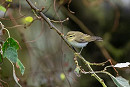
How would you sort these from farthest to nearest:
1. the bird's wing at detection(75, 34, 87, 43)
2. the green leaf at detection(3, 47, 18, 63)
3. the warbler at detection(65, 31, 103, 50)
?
1. the bird's wing at detection(75, 34, 87, 43)
2. the warbler at detection(65, 31, 103, 50)
3. the green leaf at detection(3, 47, 18, 63)

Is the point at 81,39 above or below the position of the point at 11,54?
below

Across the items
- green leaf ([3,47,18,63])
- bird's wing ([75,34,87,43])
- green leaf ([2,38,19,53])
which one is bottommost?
bird's wing ([75,34,87,43])

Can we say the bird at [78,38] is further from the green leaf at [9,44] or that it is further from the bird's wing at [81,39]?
the green leaf at [9,44]

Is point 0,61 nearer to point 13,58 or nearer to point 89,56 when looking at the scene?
point 13,58

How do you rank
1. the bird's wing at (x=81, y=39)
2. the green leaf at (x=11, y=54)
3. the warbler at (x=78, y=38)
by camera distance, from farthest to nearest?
the bird's wing at (x=81, y=39) → the warbler at (x=78, y=38) → the green leaf at (x=11, y=54)

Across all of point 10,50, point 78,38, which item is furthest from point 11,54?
point 78,38

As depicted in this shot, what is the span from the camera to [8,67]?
10.0ft

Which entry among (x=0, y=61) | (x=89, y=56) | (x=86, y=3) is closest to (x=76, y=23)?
(x=86, y=3)

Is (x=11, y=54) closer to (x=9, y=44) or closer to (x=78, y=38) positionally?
(x=9, y=44)

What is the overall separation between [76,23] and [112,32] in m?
0.43

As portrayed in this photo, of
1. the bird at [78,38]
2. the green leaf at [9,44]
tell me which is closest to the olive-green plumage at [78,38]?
the bird at [78,38]

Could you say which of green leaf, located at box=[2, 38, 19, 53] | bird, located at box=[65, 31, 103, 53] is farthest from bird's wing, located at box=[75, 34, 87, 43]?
green leaf, located at box=[2, 38, 19, 53]

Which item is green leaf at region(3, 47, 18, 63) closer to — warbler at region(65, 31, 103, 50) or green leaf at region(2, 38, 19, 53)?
green leaf at region(2, 38, 19, 53)

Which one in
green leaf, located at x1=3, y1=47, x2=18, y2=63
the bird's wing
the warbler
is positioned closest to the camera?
green leaf, located at x1=3, y1=47, x2=18, y2=63
